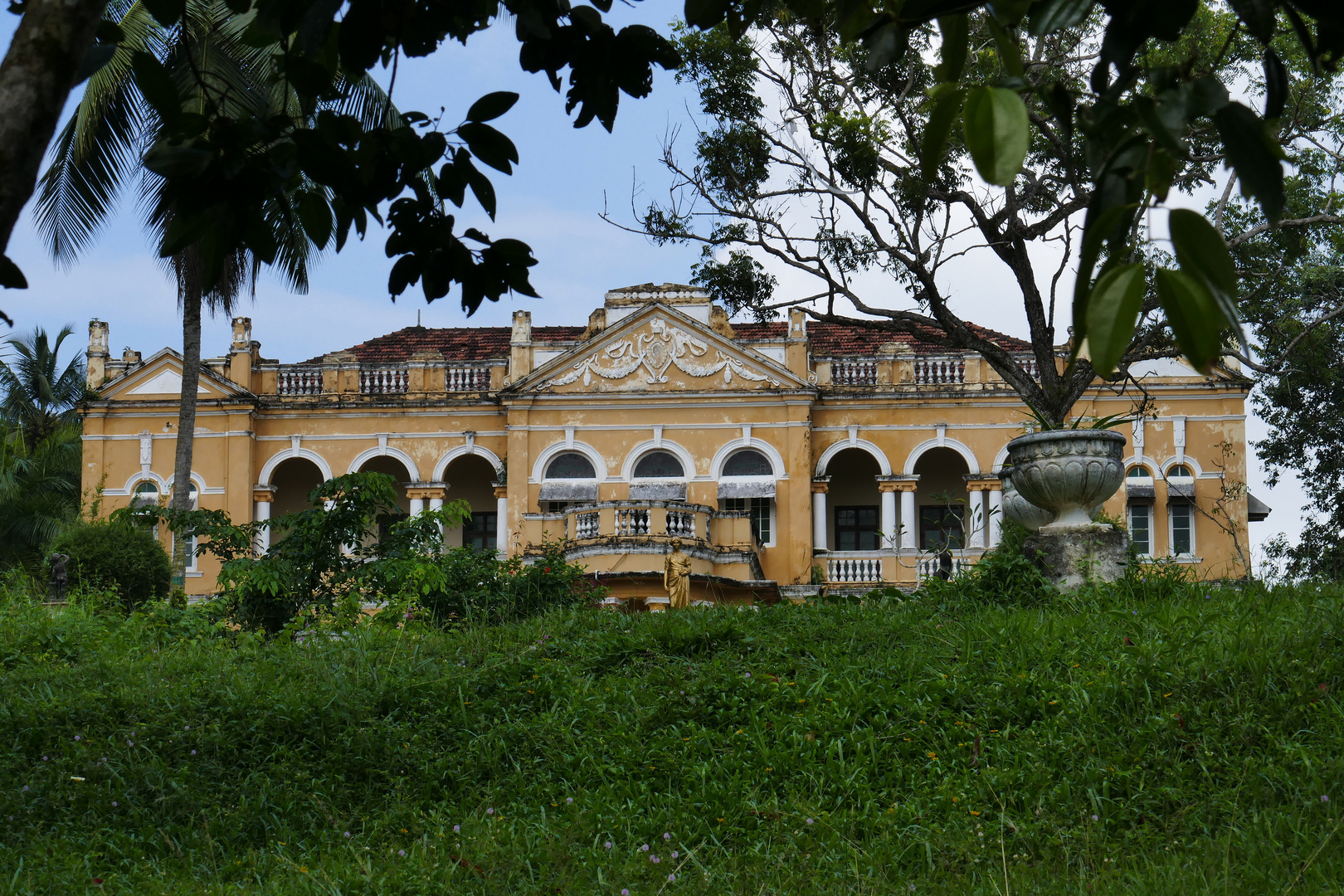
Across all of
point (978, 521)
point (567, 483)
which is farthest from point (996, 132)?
point (978, 521)

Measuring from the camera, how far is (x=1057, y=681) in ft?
19.1

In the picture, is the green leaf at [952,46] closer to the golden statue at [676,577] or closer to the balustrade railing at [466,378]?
the golden statue at [676,577]

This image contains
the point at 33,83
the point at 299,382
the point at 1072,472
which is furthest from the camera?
the point at 299,382

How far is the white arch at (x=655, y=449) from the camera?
21625 mm

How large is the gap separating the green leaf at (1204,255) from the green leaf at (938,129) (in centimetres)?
30

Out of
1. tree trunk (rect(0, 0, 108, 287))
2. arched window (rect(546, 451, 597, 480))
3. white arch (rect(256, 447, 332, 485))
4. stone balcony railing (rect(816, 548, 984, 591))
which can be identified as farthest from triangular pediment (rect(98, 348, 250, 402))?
tree trunk (rect(0, 0, 108, 287))

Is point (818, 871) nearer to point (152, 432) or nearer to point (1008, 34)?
point (1008, 34)

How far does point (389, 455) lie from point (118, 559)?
8.84 meters

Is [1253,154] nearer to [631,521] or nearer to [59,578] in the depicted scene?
[59,578]

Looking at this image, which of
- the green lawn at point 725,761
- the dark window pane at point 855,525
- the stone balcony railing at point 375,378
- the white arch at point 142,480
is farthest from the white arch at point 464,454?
the green lawn at point 725,761

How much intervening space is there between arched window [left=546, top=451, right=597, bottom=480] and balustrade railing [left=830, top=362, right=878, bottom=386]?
4.76 meters

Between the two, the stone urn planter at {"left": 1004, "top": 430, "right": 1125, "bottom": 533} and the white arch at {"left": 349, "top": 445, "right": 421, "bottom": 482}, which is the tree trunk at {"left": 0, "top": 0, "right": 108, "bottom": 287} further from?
the white arch at {"left": 349, "top": 445, "right": 421, "bottom": 482}

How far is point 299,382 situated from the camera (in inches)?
903

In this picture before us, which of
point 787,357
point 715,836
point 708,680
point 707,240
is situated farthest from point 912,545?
point 715,836
